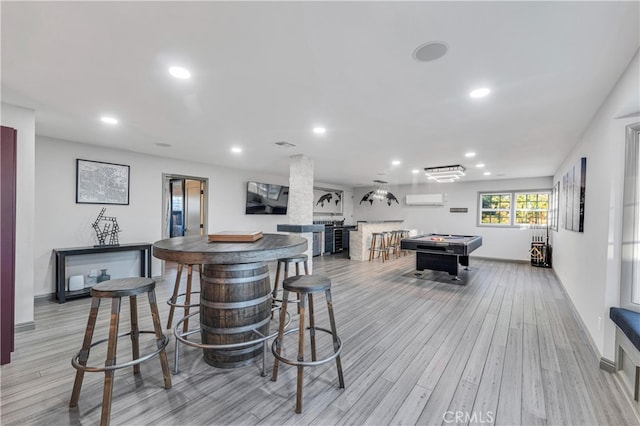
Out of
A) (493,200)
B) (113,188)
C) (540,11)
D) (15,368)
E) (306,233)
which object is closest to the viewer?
(540,11)

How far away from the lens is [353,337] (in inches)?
113

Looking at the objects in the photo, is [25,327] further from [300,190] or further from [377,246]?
[377,246]

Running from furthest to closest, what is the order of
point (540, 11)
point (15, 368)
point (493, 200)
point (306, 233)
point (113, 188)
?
1. point (493, 200)
2. point (306, 233)
3. point (113, 188)
4. point (15, 368)
5. point (540, 11)

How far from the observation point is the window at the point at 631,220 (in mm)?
2100

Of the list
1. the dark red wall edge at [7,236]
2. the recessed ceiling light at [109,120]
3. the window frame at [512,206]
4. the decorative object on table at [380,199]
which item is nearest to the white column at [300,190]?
the recessed ceiling light at [109,120]

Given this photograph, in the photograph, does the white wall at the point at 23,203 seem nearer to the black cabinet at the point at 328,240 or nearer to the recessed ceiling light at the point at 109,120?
the recessed ceiling light at the point at 109,120

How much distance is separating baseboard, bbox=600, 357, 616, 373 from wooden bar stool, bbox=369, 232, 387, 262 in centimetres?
547

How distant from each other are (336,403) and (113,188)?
4.97 metres

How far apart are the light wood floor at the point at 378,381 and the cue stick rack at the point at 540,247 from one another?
4.13 meters

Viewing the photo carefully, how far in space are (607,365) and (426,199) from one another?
7453mm

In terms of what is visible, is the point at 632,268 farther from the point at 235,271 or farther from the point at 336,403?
the point at 235,271

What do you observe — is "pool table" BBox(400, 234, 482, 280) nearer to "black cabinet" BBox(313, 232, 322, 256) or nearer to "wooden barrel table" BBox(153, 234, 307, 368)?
"black cabinet" BBox(313, 232, 322, 256)

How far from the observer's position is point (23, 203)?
2.87 metres

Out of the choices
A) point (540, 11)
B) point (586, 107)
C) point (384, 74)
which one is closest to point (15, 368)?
point (384, 74)
